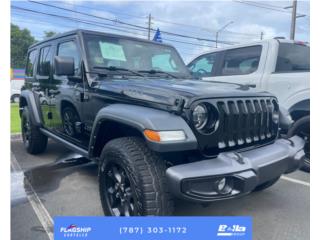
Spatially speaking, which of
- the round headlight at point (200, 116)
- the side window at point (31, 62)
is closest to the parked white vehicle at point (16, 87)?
the side window at point (31, 62)

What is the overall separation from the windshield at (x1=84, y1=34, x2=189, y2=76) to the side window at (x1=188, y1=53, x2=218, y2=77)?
1.42 meters

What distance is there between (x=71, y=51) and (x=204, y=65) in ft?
8.39

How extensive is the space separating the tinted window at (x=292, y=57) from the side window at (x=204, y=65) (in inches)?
43.6

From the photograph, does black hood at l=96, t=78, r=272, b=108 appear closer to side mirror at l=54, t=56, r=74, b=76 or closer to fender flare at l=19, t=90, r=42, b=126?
side mirror at l=54, t=56, r=74, b=76

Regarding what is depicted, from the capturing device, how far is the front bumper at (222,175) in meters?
1.87

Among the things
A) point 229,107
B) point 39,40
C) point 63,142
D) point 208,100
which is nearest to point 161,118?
point 208,100

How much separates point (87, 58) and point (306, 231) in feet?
8.67

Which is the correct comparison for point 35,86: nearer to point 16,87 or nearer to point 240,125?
point 16,87

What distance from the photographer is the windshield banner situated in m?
1.90

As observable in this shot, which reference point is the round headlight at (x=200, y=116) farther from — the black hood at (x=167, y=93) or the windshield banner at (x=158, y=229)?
the windshield banner at (x=158, y=229)

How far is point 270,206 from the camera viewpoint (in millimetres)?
2859

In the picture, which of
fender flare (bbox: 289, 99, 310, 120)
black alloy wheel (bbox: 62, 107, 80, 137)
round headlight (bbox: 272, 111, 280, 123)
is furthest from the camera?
fender flare (bbox: 289, 99, 310, 120)

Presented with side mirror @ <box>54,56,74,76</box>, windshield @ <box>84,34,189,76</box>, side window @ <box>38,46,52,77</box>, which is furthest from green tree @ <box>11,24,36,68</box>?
windshield @ <box>84,34,189,76</box>
